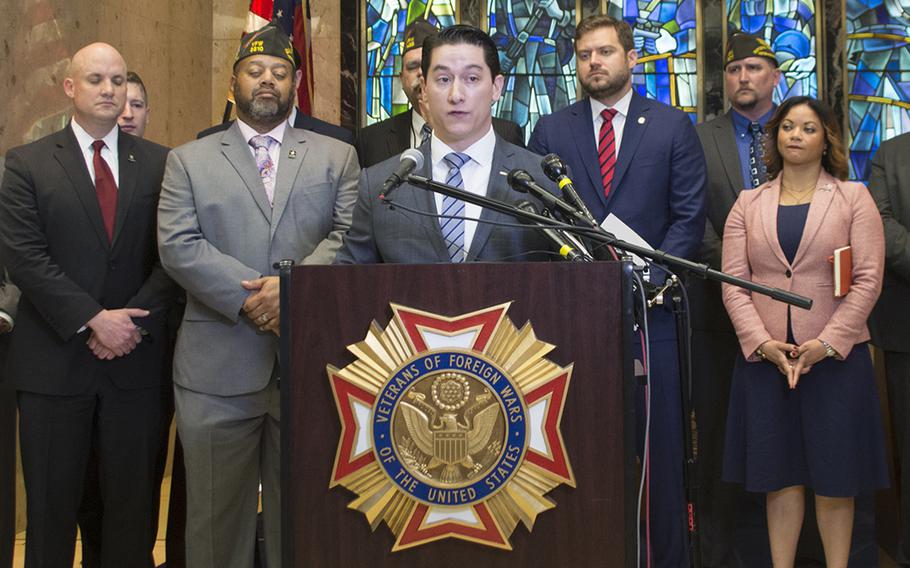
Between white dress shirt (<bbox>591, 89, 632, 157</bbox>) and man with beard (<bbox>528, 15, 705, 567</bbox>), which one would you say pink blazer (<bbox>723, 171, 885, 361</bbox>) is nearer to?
man with beard (<bbox>528, 15, 705, 567</bbox>)

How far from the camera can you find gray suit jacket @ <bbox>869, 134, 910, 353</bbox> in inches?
151

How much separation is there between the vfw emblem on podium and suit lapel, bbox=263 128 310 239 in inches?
50.1

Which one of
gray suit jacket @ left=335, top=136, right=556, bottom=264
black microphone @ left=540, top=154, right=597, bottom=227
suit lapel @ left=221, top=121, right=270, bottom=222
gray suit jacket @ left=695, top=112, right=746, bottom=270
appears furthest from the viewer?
gray suit jacket @ left=695, top=112, right=746, bottom=270

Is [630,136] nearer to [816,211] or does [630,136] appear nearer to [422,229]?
[816,211]

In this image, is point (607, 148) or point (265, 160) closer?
point (265, 160)

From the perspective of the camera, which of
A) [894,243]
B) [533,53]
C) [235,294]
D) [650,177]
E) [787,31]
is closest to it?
[235,294]

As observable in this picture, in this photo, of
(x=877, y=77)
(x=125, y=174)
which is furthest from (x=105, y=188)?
(x=877, y=77)

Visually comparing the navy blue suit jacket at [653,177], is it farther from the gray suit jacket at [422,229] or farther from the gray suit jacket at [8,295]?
the gray suit jacket at [8,295]

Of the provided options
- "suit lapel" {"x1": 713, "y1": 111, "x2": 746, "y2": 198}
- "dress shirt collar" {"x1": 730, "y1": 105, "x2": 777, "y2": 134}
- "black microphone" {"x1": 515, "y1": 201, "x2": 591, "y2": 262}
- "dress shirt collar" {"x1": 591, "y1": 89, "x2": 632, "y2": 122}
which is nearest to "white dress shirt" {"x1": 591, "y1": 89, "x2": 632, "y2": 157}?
"dress shirt collar" {"x1": 591, "y1": 89, "x2": 632, "y2": 122}

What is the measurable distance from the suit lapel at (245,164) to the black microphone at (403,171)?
3.65 ft

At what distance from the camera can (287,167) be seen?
10.9 ft

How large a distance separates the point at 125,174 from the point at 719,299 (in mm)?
2311

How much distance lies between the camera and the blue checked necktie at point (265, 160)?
10.9 feet

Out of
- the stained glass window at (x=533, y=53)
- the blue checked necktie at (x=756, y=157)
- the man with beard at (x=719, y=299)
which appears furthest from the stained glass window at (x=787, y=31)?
the blue checked necktie at (x=756, y=157)
